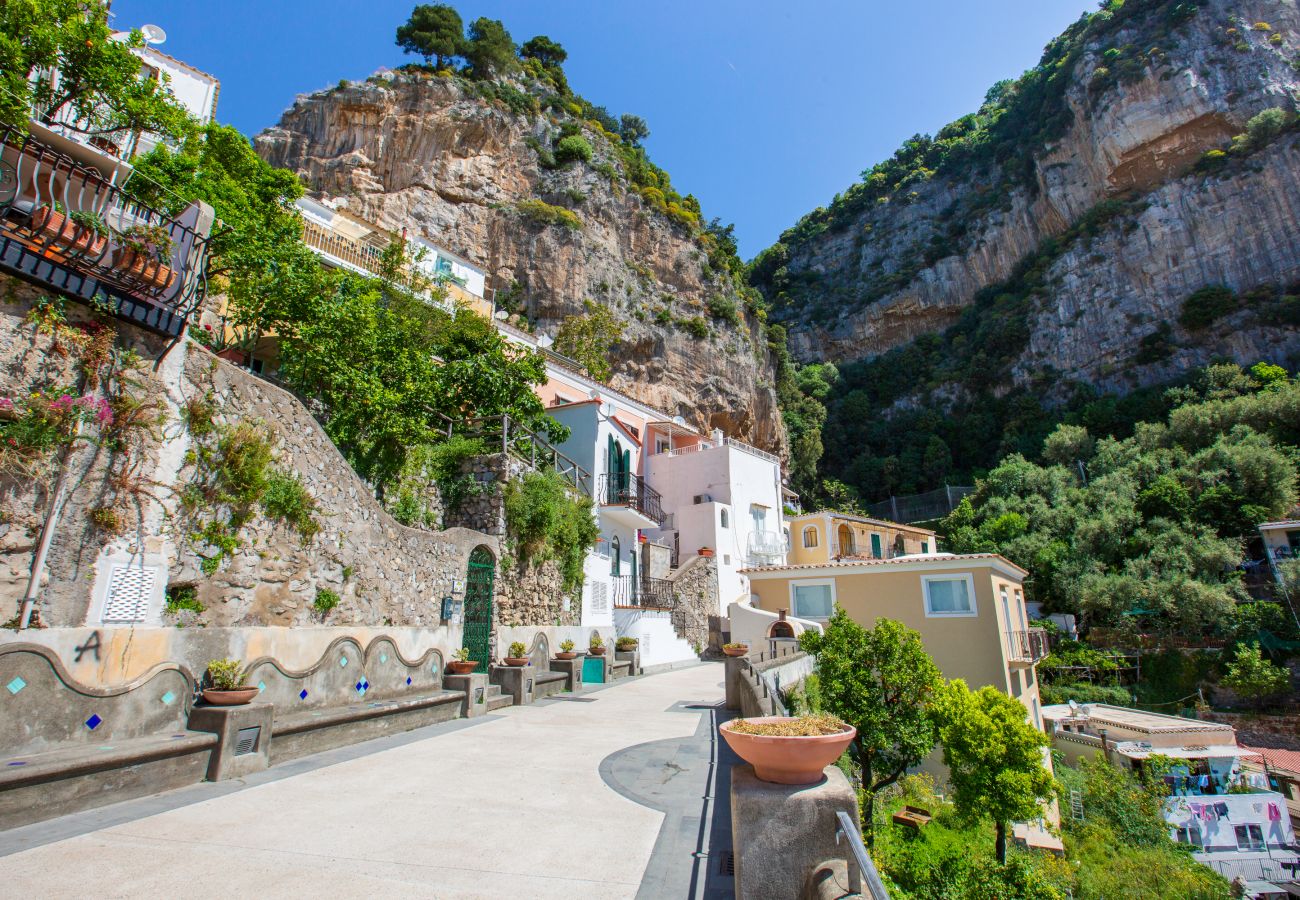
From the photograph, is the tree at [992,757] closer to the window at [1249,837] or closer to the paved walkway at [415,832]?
the paved walkway at [415,832]

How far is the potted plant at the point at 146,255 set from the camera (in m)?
6.07

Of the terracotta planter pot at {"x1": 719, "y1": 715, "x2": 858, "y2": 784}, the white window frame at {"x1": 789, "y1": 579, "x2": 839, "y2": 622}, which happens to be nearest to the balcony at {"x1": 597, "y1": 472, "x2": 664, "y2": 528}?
the white window frame at {"x1": 789, "y1": 579, "x2": 839, "y2": 622}

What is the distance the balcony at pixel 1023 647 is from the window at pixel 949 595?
1.47 metres

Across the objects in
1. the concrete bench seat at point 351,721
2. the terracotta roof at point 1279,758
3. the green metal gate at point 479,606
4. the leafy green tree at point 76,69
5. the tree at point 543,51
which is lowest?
the terracotta roof at point 1279,758

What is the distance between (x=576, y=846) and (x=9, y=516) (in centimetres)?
559

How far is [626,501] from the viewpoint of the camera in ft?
70.0

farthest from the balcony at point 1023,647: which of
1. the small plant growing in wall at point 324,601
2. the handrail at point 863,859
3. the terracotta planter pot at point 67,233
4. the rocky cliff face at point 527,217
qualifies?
the rocky cliff face at point 527,217

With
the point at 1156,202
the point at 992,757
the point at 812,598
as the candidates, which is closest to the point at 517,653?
the point at 992,757

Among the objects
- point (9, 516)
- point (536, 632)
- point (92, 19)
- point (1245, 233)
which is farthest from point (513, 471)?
point (1245, 233)

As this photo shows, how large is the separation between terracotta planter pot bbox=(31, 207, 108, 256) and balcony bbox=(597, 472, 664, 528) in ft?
44.2

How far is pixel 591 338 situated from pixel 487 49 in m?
24.0

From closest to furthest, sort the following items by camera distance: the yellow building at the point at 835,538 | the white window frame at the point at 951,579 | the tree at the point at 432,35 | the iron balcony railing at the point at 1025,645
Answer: the white window frame at the point at 951,579 < the iron balcony railing at the point at 1025,645 < the yellow building at the point at 835,538 < the tree at the point at 432,35

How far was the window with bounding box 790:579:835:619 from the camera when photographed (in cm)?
1952

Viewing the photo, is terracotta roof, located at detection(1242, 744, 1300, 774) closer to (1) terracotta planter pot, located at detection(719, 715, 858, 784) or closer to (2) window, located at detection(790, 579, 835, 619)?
(2) window, located at detection(790, 579, 835, 619)
